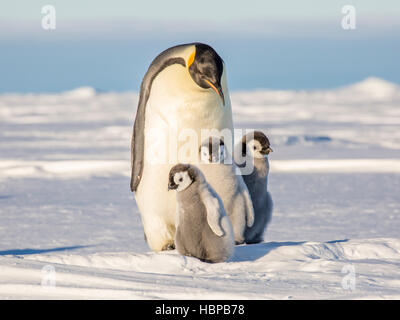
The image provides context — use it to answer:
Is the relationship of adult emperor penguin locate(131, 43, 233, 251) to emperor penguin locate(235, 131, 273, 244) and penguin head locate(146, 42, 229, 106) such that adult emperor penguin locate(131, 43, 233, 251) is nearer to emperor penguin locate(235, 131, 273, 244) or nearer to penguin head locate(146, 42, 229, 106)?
penguin head locate(146, 42, 229, 106)

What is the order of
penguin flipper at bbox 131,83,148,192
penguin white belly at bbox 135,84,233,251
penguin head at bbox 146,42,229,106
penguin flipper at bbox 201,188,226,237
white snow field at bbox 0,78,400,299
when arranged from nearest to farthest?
white snow field at bbox 0,78,400,299, penguin flipper at bbox 201,188,226,237, penguin head at bbox 146,42,229,106, penguin white belly at bbox 135,84,233,251, penguin flipper at bbox 131,83,148,192

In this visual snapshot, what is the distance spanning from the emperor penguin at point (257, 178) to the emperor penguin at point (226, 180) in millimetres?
317

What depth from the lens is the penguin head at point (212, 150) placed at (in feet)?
13.1

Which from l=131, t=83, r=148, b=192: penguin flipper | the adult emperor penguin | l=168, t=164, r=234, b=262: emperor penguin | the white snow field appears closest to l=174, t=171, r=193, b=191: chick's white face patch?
l=168, t=164, r=234, b=262: emperor penguin

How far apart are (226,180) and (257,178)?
17.6 inches

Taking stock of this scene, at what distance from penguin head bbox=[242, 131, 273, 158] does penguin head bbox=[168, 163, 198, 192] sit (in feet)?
2.77

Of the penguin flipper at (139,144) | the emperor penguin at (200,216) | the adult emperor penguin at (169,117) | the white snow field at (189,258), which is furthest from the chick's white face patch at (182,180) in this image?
the penguin flipper at (139,144)

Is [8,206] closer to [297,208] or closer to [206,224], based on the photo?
[297,208]

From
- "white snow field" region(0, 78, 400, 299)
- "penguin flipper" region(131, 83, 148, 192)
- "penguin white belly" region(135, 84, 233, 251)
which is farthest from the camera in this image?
"penguin flipper" region(131, 83, 148, 192)

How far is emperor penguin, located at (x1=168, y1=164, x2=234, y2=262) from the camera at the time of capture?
3.66 m

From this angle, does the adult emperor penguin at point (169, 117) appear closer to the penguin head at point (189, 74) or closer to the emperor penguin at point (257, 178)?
the penguin head at point (189, 74)

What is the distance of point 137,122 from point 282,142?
832 centimetres

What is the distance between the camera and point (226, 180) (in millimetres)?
4035

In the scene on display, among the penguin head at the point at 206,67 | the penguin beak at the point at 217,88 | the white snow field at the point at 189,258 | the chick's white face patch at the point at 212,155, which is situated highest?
the penguin head at the point at 206,67
